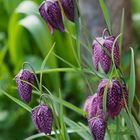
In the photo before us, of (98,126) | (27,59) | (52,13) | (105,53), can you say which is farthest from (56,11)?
(27,59)

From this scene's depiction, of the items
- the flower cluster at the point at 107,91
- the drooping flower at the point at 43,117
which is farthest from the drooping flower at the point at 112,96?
the drooping flower at the point at 43,117

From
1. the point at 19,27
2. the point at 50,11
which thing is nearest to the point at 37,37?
the point at 19,27

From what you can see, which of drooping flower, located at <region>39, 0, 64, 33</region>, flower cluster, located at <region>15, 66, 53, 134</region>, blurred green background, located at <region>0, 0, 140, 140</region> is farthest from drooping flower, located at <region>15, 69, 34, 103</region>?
blurred green background, located at <region>0, 0, 140, 140</region>

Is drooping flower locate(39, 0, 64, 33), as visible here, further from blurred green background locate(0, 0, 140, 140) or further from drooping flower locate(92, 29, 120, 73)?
blurred green background locate(0, 0, 140, 140)

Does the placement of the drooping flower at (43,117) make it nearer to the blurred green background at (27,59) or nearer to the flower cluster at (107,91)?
the flower cluster at (107,91)

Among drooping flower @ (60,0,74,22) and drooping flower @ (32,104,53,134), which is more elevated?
drooping flower @ (60,0,74,22)

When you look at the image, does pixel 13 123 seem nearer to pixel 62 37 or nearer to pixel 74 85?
pixel 74 85
